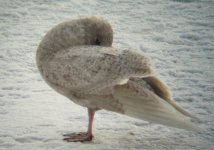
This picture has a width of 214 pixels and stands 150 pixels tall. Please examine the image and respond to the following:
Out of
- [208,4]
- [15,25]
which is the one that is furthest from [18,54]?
[208,4]

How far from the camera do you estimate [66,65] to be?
4148 mm

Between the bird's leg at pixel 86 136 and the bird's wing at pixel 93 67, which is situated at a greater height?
the bird's wing at pixel 93 67

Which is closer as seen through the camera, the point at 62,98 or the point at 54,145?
the point at 54,145

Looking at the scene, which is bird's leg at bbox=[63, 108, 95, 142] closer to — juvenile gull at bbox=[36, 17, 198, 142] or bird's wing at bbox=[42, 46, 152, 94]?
juvenile gull at bbox=[36, 17, 198, 142]

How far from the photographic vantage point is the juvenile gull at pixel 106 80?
12.6 feet

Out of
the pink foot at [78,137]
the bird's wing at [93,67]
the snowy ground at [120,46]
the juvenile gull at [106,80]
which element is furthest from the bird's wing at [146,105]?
the pink foot at [78,137]

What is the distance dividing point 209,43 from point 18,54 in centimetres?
284

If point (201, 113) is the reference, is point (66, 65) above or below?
above

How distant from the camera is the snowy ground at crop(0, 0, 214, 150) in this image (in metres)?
4.32

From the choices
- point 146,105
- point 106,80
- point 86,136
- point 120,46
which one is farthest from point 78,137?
point 120,46

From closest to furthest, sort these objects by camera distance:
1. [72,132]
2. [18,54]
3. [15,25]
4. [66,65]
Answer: [66,65] → [72,132] → [18,54] → [15,25]

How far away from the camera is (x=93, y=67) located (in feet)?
13.1

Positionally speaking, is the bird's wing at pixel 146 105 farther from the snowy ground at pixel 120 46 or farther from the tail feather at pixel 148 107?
the snowy ground at pixel 120 46

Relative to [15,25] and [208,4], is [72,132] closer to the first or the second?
[15,25]
